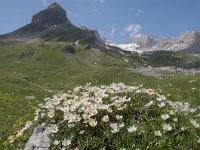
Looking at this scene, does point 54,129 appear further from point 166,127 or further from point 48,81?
point 48,81

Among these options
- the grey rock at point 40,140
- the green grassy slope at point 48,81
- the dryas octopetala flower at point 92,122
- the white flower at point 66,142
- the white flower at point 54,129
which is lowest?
the green grassy slope at point 48,81

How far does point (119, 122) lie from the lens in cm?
890

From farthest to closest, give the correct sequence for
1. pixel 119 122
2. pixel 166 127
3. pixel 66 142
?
1. pixel 119 122
2. pixel 66 142
3. pixel 166 127

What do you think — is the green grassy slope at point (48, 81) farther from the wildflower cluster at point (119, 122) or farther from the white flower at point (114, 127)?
the white flower at point (114, 127)

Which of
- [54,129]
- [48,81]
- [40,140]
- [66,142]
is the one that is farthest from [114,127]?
[48,81]

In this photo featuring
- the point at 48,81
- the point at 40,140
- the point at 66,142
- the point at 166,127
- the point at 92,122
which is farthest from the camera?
the point at 48,81

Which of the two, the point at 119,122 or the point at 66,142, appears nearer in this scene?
the point at 66,142

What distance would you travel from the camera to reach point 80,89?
11.8 meters

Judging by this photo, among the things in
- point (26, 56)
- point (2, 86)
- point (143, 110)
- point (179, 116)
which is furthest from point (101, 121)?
point (26, 56)

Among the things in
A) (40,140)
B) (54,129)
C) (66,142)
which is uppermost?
(54,129)

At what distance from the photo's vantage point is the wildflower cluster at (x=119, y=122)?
317 inches

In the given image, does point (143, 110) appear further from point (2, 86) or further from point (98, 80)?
point (98, 80)

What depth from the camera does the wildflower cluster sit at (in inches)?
317

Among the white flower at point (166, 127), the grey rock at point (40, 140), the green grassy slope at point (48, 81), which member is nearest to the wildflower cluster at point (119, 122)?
the white flower at point (166, 127)
